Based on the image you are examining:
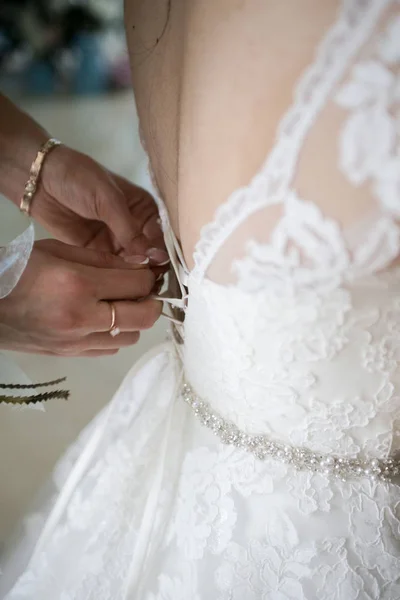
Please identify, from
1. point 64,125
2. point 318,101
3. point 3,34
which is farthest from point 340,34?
point 64,125

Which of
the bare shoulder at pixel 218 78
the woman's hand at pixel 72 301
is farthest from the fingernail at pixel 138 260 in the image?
the bare shoulder at pixel 218 78

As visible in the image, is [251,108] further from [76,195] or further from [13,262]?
[76,195]

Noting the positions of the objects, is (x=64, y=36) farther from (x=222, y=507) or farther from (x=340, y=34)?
(x=222, y=507)

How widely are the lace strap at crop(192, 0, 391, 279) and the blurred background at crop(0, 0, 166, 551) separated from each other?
38 cm

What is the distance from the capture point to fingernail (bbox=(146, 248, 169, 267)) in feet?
1.97

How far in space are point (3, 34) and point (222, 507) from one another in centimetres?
76

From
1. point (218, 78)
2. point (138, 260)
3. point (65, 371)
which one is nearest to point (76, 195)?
point (138, 260)

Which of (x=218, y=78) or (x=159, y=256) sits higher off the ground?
(x=218, y=78)

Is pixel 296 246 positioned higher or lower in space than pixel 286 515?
higher

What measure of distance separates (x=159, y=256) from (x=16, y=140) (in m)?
0.29

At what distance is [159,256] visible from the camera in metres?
0.60

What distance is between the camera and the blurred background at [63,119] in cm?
75

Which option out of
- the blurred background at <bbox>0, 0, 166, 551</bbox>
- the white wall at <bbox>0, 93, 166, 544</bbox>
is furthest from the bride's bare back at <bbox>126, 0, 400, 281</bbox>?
the white wall at <bbox>0, 93, 166, 544</bbox>

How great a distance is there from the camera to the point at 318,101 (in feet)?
1.05
